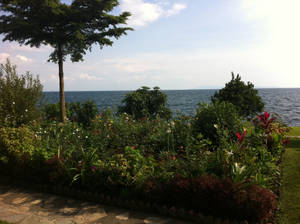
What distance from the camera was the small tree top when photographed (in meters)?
12.8

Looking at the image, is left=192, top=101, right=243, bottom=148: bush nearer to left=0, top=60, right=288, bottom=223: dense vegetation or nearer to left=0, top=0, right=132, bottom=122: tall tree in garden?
left=0, top=60, right=288, bottom=223: dense vegetation

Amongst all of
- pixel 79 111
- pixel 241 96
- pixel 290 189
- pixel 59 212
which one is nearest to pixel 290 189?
pixel 290 189

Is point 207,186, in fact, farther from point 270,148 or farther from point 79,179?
point 270,148

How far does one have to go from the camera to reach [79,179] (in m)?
4.87

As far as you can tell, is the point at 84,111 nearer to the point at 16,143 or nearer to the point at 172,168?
the point at 16,143

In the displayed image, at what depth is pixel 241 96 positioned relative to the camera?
46.2 ft

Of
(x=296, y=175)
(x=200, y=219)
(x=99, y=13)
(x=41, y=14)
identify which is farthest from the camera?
(x=99, y=13)

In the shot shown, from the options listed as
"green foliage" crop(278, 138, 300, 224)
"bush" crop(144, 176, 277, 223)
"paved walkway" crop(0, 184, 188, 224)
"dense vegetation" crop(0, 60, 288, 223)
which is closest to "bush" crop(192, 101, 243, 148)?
"dense vegetation" crop(0, 60, 288, 223)

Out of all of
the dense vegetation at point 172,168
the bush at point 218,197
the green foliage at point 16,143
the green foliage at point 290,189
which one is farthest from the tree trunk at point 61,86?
the green foliage at point 290,189

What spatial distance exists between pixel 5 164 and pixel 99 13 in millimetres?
11157

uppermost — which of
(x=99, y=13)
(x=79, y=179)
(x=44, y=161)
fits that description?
(x=99, y=13)

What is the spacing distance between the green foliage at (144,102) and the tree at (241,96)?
3775 mm

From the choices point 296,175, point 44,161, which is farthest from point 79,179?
point 296,175

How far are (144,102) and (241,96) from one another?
20.5 ft
